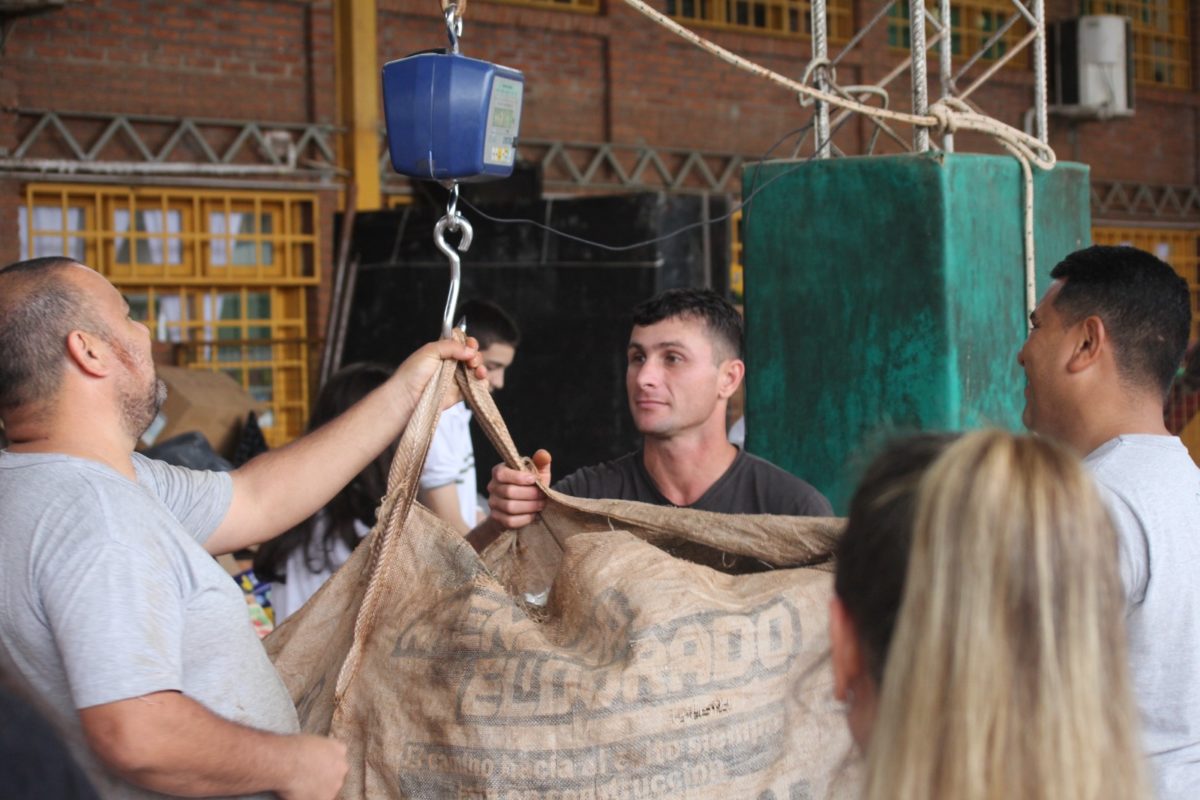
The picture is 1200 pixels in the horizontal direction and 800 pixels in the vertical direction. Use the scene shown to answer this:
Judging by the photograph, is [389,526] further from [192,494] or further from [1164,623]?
[1164,623]

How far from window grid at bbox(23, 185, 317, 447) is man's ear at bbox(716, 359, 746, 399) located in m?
6.15

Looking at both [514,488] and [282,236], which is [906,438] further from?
[282,236]

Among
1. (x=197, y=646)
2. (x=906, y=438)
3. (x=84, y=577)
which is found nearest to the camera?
(x=906, y=438)

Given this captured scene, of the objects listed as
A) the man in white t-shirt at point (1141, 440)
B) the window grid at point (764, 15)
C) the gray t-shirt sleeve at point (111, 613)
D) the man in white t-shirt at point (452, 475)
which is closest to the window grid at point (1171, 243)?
the window grid at point (764, 15)

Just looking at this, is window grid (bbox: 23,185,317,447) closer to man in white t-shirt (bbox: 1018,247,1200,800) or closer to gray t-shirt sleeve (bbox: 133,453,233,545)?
gray t-shirt sleeve (bbox: 133,453,233,545)

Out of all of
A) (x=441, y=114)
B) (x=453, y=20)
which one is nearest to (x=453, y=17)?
(x=453, y=20)

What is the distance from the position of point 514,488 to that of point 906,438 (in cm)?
98

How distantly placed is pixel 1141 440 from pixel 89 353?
1.52 m

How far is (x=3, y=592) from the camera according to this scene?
1.55 metres

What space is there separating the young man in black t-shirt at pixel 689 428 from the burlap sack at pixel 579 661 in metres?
0.79

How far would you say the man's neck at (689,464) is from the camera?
281cm

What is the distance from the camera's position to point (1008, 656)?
37.4 inches

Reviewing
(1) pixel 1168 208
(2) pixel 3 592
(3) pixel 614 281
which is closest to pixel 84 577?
(2) pixel 3 592

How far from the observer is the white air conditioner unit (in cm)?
1188
